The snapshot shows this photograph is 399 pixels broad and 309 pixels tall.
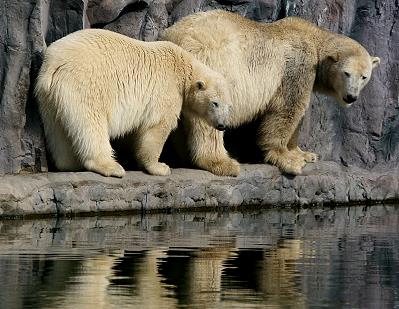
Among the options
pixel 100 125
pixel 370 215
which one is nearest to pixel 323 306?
pixel 100 125

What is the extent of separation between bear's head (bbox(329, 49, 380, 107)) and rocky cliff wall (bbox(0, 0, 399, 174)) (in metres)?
1.31

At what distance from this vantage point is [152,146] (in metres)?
13.6

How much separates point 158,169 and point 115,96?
985 mm

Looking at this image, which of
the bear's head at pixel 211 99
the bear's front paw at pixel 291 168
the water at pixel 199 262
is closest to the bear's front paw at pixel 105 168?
the water at pixel 199 262

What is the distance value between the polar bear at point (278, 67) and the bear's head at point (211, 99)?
598 mm

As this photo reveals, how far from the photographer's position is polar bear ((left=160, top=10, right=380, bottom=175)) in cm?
1449

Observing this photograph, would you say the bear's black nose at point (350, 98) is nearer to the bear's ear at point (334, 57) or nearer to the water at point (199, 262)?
the bear's ear at point (334, 57)

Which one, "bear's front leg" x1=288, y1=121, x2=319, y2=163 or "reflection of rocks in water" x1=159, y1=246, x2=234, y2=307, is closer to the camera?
"reflection of rocks in water" x1=159, y1=246, x2=234, y2=307

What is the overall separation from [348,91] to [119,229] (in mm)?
4108

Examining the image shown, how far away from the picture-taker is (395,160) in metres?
16.4

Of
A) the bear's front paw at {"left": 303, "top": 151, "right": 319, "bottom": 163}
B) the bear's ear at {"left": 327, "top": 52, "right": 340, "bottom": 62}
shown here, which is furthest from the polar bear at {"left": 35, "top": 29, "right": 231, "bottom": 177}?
the bear's front paw at {"left": 303, "top": 151, "right": 319, "bottom": 163}

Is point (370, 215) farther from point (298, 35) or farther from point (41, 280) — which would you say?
point (41, 280)

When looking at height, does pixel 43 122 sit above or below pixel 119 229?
above

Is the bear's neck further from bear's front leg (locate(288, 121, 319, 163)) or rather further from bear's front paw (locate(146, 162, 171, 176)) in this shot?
bear's front paw (locate(146, 162, 171, 176))
